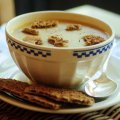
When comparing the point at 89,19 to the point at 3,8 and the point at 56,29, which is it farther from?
the point at 3,8

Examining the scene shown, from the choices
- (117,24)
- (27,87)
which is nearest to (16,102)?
(27,87)

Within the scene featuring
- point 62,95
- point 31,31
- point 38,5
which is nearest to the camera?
point 62,95

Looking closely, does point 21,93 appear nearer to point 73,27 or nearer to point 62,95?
point 62,95

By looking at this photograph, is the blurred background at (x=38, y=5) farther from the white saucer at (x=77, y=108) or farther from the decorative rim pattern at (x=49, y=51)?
the decorative rim pattern at (x=49, y=51)

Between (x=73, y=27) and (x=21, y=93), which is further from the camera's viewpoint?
(x=73, y=27)

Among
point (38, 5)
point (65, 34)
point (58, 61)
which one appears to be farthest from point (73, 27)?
point (38, 5)

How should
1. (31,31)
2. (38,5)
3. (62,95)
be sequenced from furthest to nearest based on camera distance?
1. (38,5)
2. (31,31)
3. (62,95)

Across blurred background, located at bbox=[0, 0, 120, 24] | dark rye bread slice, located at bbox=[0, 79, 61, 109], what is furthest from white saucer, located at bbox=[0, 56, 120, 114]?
blurred background, located at bbox=[0, 0, 120, 24]

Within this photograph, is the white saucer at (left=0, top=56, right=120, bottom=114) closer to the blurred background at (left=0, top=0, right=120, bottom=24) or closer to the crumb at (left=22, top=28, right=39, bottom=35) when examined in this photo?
the crumb at (left=22, top=28, right=39, bottom=35)
